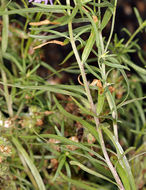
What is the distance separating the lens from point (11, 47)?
898 mm

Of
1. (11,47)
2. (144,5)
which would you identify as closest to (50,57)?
(11,47)

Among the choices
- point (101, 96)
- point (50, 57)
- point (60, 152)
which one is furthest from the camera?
point (50, 57)

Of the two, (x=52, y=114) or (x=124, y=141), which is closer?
(x=52, y=114)

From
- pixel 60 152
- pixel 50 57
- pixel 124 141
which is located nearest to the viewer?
pixel 60 152

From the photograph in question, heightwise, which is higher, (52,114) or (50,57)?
(50,57)

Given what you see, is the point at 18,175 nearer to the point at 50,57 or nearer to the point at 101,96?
the point at 101,96

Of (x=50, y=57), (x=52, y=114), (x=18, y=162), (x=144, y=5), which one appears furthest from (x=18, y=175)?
(x=144, y=5)

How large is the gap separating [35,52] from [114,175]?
378mm

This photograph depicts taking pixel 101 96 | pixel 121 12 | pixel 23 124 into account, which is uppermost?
pixel 121 12

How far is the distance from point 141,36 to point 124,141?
1.50ft

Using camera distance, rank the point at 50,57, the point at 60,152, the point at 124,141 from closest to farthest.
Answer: the point at 60,152, the point at 124,141, the point at 50,57

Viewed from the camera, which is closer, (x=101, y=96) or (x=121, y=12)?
(x=101, y=96)

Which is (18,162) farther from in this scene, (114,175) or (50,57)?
(50,57)

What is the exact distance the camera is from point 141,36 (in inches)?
45.8
